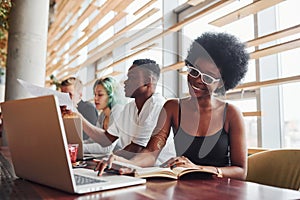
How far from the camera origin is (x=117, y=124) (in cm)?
133

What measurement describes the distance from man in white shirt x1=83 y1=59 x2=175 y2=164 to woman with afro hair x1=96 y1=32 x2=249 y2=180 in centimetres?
4

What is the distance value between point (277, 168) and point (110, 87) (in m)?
0.74

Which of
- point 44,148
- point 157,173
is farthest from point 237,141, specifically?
point 44,148

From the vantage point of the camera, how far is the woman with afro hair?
1.28 meters

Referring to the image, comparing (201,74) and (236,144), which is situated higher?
(201,74)

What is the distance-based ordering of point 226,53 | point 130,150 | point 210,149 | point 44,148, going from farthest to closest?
point 226,53, point 210,149, point 130,150, point 44,148

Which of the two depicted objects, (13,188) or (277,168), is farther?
(277,168)

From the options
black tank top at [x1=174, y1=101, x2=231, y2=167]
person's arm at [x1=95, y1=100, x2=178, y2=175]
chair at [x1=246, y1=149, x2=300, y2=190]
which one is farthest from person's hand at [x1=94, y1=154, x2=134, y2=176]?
chair at [x1=246, y1=149, x2=300, y2=190]

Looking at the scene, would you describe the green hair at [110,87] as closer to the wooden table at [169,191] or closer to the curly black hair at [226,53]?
the curly black hair at [226,53]

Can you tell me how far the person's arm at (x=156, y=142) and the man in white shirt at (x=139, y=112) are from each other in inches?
0.9

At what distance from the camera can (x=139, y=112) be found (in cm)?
128

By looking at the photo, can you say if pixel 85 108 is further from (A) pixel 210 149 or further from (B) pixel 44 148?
(B) pixel 44 148

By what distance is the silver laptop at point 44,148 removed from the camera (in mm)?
680

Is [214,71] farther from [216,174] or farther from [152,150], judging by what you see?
[216,174]
